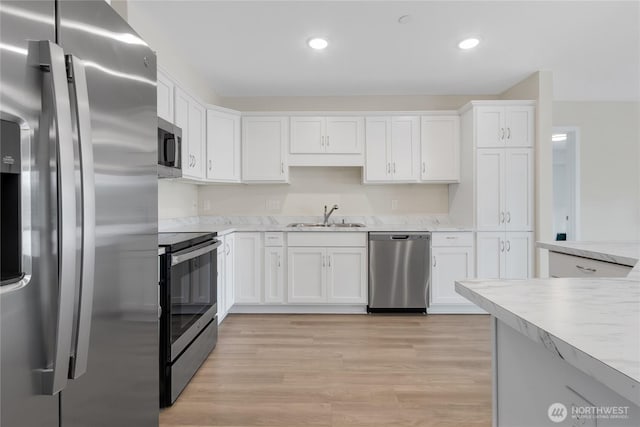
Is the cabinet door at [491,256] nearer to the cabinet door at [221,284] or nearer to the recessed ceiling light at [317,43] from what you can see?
the recessed ceiling light at [317,43]

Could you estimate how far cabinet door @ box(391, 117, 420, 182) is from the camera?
414 cm

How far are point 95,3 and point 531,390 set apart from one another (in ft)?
4.88

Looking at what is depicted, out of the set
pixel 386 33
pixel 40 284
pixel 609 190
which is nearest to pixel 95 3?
pixel 40 284

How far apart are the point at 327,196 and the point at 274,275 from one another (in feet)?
3.99

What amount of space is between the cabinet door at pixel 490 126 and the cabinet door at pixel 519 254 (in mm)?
970

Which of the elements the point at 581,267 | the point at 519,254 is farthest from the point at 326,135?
the point at 581,267

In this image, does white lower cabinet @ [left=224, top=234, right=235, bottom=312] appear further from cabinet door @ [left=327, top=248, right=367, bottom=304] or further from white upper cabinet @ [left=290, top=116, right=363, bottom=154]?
white upper cabinet @ [left=290, top=116, right=363, bottom=154]

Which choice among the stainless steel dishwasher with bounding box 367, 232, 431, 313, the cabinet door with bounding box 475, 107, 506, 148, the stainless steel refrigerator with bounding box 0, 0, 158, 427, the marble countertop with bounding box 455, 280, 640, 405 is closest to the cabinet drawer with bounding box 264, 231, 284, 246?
the stainless steel dishwasher with bounding box 367, 232, 431, 313

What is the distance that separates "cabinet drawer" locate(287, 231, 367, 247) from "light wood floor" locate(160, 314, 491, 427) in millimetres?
806

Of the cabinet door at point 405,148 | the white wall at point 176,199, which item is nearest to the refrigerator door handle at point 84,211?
the white wall at point 176,199

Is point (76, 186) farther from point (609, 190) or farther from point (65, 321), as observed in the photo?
point (609, 190)

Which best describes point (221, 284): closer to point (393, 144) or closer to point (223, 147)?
point (223, 147)

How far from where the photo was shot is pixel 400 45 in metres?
3.14

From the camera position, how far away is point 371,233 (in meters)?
3.78
